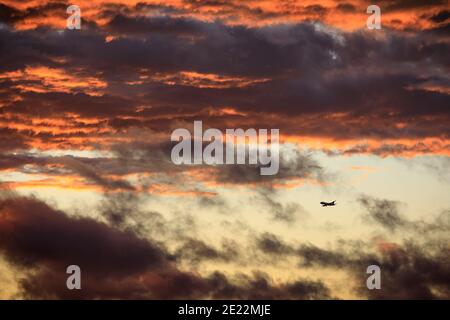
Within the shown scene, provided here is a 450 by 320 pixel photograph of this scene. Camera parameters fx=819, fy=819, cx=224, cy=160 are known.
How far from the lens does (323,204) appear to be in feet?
558
